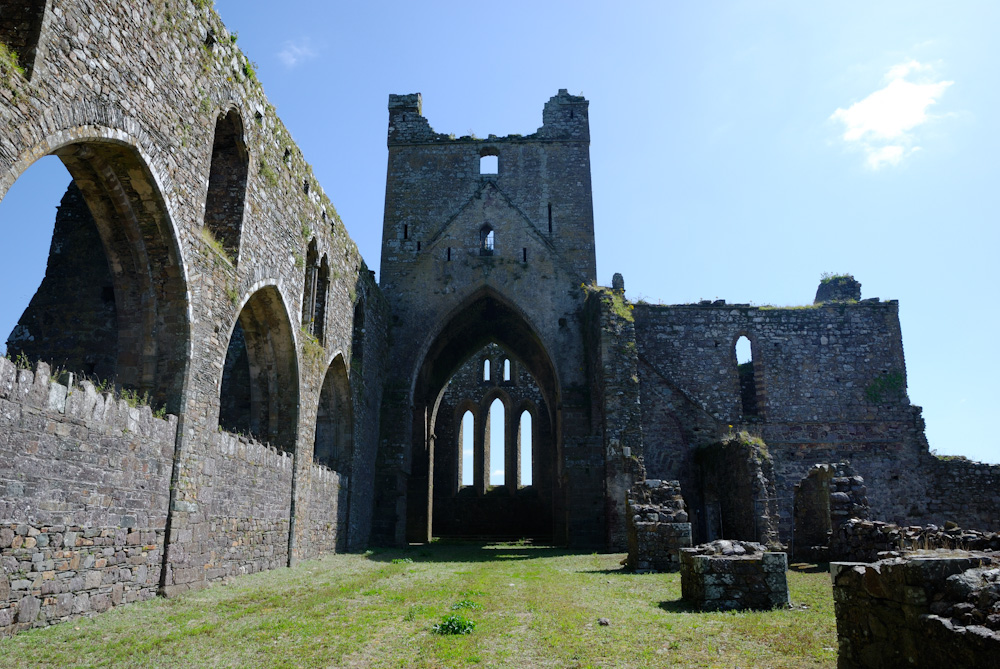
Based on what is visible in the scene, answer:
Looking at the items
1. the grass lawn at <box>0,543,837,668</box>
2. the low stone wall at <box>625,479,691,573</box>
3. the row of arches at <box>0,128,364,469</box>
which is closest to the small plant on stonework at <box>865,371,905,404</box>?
the low stone wall at <box>625,479,691,573</box>

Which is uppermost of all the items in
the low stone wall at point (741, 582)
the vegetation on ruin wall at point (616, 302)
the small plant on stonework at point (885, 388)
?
the vegetation on ruin wall at point (616, 302)

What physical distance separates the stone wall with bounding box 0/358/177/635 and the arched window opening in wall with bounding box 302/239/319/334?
628 cm

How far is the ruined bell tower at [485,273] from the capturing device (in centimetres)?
2123

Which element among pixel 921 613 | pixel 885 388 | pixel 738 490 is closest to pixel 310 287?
pixel 738 490

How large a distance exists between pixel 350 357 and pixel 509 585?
31.1ft

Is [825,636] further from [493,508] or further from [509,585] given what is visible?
[493,508]

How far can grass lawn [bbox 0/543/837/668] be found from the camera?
16.4 ft

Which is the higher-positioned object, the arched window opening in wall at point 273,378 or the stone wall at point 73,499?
the arched window opening in wall at point 273,378

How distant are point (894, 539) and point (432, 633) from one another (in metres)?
7.46

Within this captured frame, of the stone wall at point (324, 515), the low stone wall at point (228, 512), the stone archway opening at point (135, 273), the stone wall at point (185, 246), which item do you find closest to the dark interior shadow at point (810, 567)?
the low stone wall at point (228, 512)

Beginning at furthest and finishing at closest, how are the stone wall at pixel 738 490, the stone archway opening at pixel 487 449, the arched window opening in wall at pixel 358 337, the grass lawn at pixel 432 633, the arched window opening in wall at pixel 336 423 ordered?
1. the stone archway opening at pixel 487 449
2. the arched window opening in wall at pixel 358 337
3. the arched window opening in wall at pixel 336 423
4. the stone wall at pixel 738 490
5. the grass lawn at pixel 432 633

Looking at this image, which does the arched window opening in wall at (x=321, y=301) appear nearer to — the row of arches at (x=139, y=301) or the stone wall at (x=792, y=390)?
the row of arches at (x=139, y=301)

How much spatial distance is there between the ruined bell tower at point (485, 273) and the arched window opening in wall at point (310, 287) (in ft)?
22.8

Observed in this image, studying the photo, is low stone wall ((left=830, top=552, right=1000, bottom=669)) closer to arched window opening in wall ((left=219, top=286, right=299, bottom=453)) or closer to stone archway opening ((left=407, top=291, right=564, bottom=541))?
arched window opening in wall ((left=219, top=286, right=299, bottom=453))
